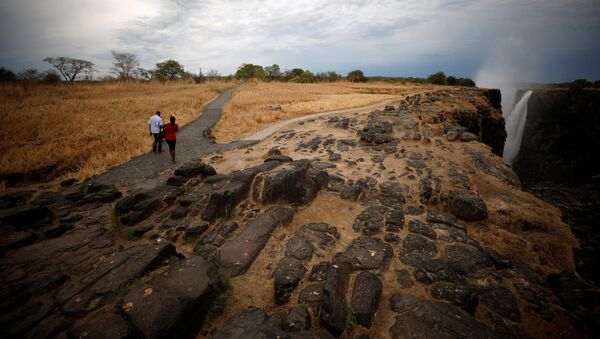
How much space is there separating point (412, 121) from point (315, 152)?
6562 mm

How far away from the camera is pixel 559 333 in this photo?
13.5 feet

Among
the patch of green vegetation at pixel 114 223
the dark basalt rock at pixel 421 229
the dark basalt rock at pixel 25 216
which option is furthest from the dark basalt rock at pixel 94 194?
the dark basalt rock at pixel 421 229

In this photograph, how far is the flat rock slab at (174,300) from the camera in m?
3.27

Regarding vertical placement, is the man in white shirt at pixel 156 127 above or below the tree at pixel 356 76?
below

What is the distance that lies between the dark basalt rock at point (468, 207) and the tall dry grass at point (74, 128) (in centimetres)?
1293

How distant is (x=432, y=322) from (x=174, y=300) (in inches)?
154

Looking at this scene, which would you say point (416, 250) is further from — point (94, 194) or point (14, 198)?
point (14, 198)

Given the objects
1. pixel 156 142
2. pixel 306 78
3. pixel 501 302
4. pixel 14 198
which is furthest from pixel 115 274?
pixel 306 78

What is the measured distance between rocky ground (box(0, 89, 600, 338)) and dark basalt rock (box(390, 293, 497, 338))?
2 centimetres

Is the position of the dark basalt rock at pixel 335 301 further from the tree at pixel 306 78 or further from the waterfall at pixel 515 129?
the tree at pixel 306 78

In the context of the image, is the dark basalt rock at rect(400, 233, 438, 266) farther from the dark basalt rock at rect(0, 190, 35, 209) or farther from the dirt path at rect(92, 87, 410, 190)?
the dark basalt rock at rect(0, 190, 35, 209)

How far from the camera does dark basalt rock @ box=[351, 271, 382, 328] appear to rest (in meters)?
3.96

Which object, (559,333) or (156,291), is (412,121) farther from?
(156,291)

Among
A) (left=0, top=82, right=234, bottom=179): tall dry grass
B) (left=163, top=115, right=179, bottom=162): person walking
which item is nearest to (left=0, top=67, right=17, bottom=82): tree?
(left=0, top=82, right=234, bottom=179): tall dry grass
